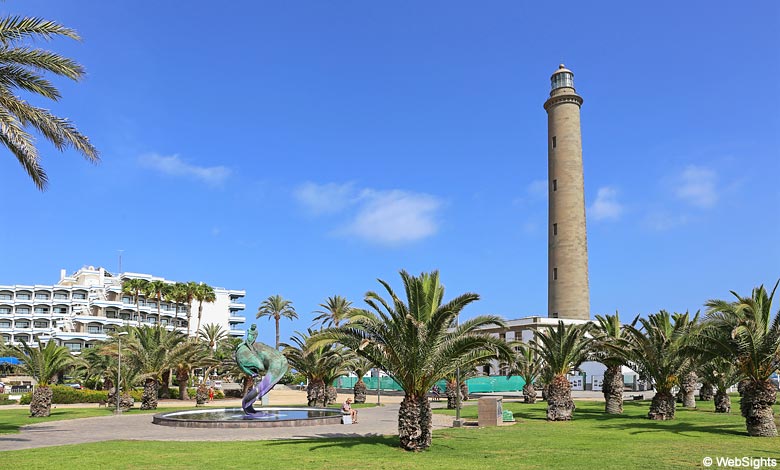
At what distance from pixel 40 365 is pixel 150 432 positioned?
10.9 metres

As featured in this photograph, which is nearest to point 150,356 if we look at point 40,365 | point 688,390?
point 40,365

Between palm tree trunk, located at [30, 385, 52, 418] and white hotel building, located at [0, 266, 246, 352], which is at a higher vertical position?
white hotel building, located at [0, 266, 246, 352]

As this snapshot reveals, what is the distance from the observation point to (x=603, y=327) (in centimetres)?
3584

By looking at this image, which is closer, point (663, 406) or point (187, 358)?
point (663, 406)

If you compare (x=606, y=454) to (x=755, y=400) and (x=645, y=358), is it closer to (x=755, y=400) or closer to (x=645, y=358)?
(x=755, y=400)

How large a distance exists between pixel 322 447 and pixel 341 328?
369 centimetres

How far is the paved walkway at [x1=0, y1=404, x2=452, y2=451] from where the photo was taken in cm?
2212

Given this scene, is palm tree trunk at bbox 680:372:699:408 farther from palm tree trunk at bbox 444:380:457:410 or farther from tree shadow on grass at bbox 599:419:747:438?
palm tree trunk at bbox 444:380:457:410

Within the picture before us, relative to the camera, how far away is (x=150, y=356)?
38.9m

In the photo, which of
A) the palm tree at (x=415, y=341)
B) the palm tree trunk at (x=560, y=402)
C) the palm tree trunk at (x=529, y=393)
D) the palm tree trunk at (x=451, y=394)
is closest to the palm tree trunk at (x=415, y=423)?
the palm tree at (x=415, y=341)

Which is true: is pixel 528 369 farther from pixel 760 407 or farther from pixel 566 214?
pixel 566 214

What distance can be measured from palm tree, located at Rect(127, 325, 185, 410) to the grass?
18.7 metres

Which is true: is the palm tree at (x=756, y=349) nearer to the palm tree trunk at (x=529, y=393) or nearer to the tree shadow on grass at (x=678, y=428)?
the tree shadow on grass at (x=678, y=428)

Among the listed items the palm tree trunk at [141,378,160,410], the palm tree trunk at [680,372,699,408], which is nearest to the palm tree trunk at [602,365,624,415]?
the palm tree trunk at [680,372,699,408]
